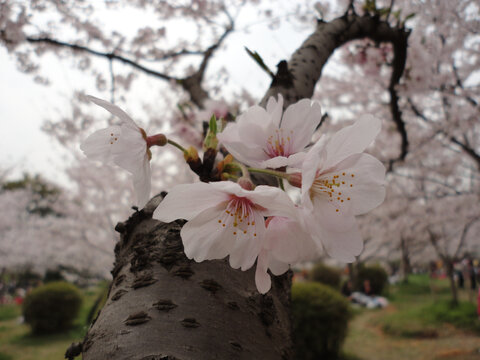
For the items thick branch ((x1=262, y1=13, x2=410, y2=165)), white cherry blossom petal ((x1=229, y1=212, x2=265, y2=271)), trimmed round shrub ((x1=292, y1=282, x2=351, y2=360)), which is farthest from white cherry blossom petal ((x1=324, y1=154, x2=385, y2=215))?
trimmed round shrub ((x1=292, y1=282, x2=351, y2=360))

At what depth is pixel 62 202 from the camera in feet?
41.2

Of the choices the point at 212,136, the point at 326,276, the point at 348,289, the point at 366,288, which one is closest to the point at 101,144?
the point at 212,136

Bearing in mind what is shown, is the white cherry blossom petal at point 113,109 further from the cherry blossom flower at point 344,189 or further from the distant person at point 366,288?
the distant person at point 366,288

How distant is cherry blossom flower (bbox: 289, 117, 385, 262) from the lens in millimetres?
516

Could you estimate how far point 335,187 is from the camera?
0.58m

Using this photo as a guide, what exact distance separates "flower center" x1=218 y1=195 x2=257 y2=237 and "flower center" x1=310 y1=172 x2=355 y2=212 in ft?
0.38

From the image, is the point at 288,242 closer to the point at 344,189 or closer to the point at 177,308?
the point at 344,189

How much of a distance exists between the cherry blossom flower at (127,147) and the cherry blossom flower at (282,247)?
25 centimetres

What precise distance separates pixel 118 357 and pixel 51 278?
25253 mm

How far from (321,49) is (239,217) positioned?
1413mm

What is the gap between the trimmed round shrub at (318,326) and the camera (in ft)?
16.9

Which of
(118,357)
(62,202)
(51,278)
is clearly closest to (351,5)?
(118,357)

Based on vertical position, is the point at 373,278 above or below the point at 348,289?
above

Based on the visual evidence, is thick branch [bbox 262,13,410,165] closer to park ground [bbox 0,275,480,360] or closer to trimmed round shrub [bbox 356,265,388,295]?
park ground [bbox 0,275,480,360]
